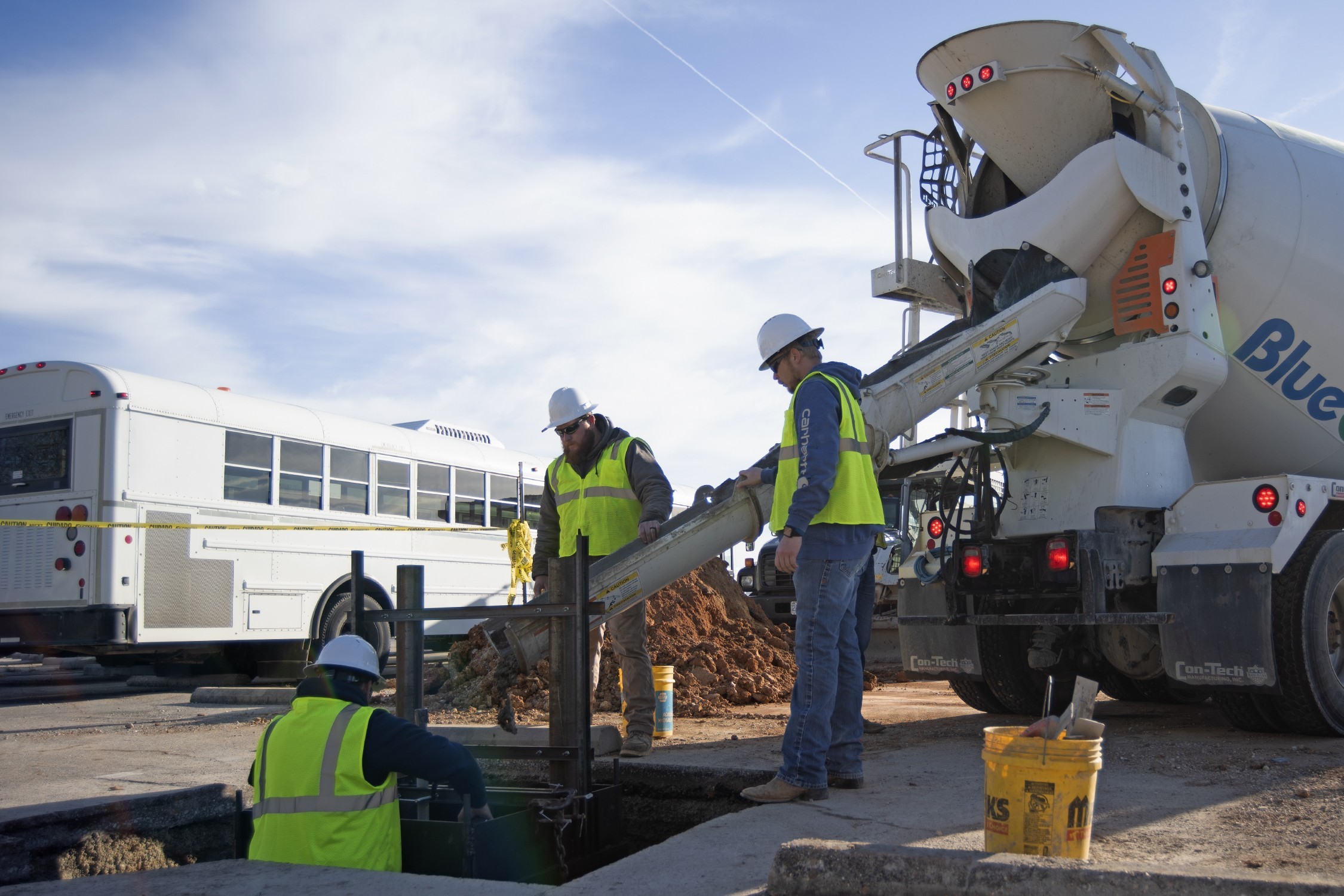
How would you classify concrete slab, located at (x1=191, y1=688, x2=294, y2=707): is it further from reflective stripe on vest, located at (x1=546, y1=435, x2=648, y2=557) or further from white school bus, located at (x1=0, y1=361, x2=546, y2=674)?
reflective stripe on vest, located at (x1=546, y1=435, x2=648, y2=557)

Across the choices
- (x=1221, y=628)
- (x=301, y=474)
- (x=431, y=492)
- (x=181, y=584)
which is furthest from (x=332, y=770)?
(x=431, y=492)

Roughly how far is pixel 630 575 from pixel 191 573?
22.2 feet

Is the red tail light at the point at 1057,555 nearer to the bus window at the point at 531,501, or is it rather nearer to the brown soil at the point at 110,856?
the brown soil at the point at 110,856

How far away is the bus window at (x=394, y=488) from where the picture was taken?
1272cm

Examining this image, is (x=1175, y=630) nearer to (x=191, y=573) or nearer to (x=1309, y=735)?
(x=1309, y=735)

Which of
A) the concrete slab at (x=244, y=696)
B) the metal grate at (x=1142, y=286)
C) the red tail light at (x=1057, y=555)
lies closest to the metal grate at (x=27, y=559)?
the concrete slab at (x=244, y=696)

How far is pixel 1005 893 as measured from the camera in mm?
2617

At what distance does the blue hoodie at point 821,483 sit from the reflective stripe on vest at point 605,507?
1.83 m

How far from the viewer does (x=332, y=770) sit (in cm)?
342

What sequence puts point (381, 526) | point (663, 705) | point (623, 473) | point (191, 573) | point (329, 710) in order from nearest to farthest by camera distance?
point (329, 710) → point (623, 473) → point (663, 705) → point (191, 573) → point (381, 526)

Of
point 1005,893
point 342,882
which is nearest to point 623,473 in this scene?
point 342,882

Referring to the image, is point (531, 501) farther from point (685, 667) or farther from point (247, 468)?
point (685, 667)

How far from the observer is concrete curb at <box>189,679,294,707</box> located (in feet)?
30.5

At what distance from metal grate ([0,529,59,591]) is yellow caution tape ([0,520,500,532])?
0.08 metres
